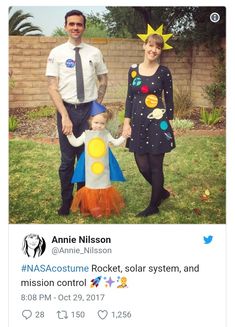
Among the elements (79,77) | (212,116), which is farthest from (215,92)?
(79,77)

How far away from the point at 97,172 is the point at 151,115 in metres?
0.46

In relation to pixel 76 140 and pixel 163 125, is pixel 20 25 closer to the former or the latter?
pixel 76 140

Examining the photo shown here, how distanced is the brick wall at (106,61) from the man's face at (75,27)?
0.18 ft

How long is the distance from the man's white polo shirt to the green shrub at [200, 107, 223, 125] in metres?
0.64

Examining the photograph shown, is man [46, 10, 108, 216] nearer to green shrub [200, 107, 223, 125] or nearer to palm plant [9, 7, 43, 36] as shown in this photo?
palm plant [9, 7, 43, 36]

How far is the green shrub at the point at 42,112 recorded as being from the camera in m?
3.88

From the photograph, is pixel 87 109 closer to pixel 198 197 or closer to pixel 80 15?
pixel 80 15

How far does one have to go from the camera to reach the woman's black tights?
12.8ft

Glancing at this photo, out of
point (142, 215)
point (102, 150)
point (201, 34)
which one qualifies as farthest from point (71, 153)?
point (201, 34)

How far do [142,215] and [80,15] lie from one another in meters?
1.20
